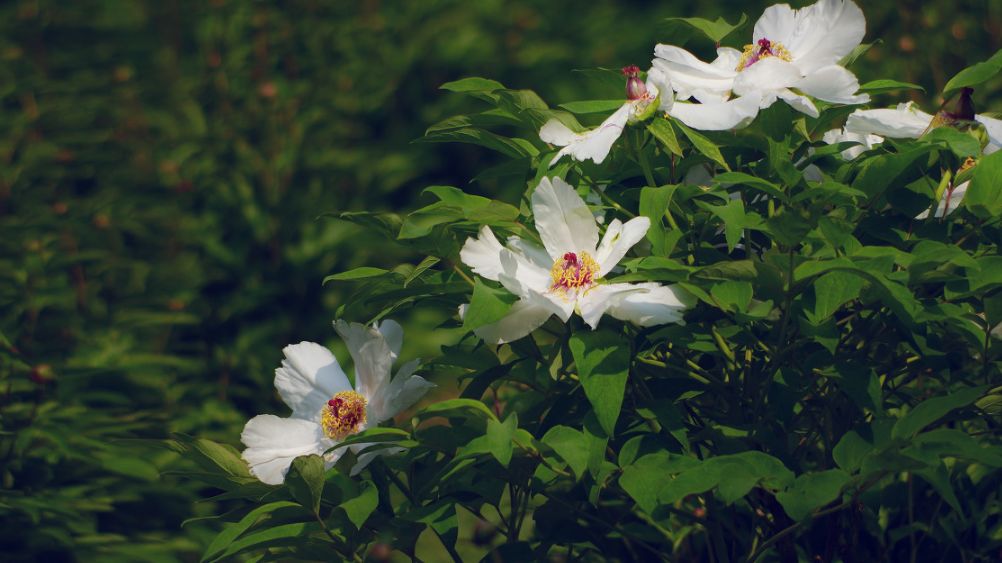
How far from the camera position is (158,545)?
1.98m

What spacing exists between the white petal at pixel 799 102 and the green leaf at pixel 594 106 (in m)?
0.16

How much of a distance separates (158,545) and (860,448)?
1441mm

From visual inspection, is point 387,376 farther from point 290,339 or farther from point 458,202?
point 290,339

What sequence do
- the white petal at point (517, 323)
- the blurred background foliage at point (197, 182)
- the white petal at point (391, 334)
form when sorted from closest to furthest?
1. the white petal at point (517, 323)
2. the white petal at point (391, 334)
3. the blurred background foliage at point (197, 182)

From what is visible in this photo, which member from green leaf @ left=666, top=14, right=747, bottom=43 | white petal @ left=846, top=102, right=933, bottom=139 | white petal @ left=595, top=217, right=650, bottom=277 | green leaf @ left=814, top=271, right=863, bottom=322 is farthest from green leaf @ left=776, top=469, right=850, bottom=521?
green leaf @ left=666, top=14, right=747, bottom=43

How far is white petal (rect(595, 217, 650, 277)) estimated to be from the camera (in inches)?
36.5

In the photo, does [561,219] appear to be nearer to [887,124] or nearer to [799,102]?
[799,102]

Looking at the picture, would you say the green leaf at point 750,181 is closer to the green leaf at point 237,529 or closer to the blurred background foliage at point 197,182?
the green leaf at point 237,529

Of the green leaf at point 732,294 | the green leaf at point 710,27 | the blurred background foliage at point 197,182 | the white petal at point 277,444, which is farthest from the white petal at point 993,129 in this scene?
the blurred background foliage at point 197,182

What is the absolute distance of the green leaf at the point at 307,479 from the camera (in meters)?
0.92

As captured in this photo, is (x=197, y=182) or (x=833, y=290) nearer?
(x=833, y=290)

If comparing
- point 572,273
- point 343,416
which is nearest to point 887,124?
point 572,273

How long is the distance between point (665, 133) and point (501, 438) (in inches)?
11.6

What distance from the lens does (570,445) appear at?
0.89 metres
